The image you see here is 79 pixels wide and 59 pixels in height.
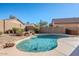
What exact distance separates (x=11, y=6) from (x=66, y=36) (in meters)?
3.15

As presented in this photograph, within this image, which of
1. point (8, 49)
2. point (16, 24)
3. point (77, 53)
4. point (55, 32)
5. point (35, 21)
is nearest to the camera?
point (77, 53)

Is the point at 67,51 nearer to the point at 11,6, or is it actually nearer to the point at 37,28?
the point at 37,28

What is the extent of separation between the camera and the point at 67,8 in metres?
5.13

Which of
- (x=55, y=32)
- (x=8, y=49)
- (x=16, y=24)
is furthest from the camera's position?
(x=55, y=32)

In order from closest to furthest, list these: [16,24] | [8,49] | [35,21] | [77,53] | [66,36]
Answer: [77,53] → [8,49] → [35,21] → [16,24] → [66,36]

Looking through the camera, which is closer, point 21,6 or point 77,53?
point 77,53

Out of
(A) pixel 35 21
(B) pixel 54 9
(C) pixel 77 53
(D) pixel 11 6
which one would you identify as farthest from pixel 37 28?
(C) pixel 77 53

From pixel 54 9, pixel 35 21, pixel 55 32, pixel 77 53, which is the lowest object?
pixel 77 53

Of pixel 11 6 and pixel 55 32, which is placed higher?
pixel 11 6

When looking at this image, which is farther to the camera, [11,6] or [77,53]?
[11,6]

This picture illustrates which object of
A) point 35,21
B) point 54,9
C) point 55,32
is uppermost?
point 54,9

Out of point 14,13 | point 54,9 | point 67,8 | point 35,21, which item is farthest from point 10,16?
point 67,8

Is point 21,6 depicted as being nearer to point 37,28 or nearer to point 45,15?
point 45,15

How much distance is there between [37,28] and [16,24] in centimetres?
94
